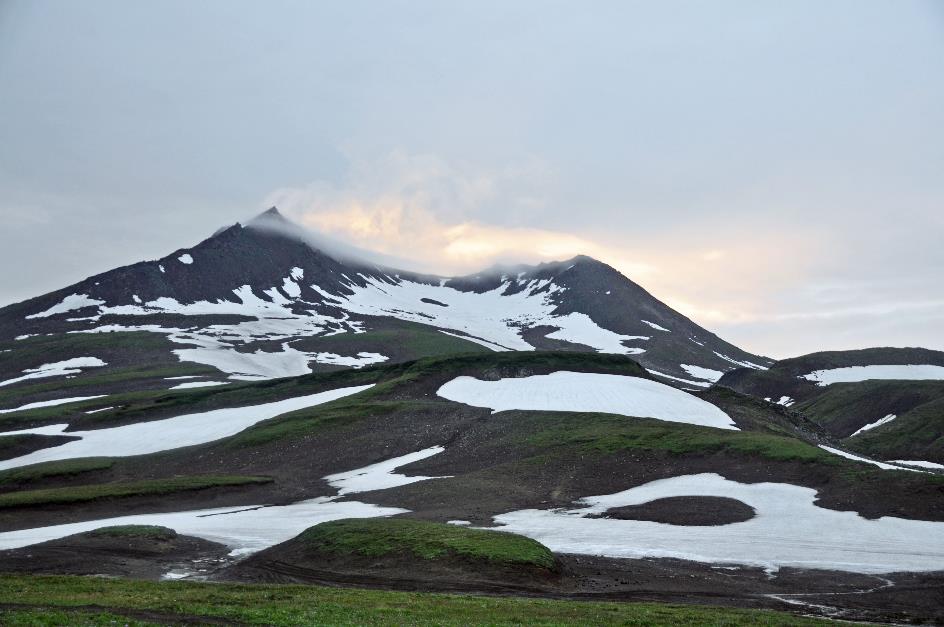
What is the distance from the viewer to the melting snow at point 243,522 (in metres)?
47.9

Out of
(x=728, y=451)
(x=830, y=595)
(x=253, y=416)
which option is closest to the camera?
(x=830, y=595)

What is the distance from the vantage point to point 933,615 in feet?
101

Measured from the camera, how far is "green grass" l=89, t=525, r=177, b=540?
4686cm

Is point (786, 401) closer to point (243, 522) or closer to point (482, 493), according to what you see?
point (482, 493)

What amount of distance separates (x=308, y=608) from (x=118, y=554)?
21741 millimetres

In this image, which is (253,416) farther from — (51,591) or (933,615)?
(933,615)

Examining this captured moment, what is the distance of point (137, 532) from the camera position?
4738cm

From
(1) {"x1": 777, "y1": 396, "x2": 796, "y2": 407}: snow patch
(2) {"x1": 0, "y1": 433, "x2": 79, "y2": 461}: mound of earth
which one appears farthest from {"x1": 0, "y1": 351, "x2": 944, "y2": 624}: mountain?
(1) {"x1": 777, "y1": 396, "x2": 796, "y2": 407}: snow patch

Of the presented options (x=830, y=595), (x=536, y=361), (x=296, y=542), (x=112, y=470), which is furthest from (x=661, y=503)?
(x=536, y=361)

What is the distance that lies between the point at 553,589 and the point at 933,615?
51.0 ft

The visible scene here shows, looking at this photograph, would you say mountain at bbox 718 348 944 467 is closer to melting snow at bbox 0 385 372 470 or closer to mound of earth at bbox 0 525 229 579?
melting snow at bbox 0 385 372 470

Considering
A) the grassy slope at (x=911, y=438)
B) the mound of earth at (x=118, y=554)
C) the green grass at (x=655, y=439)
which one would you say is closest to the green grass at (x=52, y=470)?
the mound of earth at (x=118, y=554)

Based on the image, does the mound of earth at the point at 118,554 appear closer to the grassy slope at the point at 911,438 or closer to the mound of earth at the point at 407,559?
the mound of earth at the point at 407,559

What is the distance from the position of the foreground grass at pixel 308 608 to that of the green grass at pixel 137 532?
13674mm
